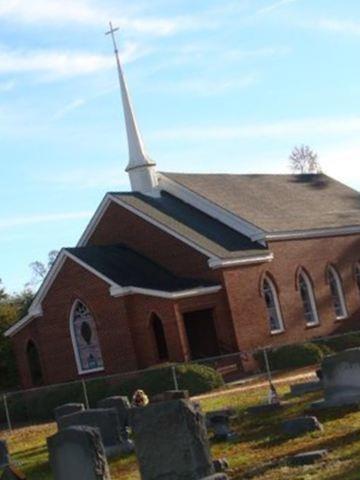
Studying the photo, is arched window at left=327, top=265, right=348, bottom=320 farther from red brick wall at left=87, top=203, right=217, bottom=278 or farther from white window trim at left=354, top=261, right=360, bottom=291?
red brick wall at left=87, top=203, right=217, bottom=278

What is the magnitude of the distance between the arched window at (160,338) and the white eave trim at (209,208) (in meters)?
5.55

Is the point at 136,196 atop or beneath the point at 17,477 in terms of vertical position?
atop

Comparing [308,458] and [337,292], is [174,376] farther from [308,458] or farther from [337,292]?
[337,292]

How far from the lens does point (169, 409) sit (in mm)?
12945

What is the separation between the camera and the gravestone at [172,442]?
12.8 m

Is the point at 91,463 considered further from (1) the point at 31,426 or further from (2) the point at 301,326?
(2) the point at 301,326

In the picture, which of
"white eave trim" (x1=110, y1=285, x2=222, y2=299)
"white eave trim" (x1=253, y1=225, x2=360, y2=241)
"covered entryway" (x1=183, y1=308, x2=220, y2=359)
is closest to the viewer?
"white eave trim" (x1=110, y1=285, x2=222, y2=299)

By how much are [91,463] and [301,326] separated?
28927 millimetres

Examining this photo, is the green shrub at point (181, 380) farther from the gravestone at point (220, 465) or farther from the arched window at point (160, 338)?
the gravestone at point (220, 465)

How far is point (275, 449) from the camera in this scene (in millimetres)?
15453

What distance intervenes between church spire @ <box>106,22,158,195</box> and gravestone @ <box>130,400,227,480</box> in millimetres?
29208

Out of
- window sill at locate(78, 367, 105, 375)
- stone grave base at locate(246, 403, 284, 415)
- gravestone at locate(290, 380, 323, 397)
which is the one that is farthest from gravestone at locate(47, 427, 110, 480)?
window sill at locate(78, 367, 105, 375)

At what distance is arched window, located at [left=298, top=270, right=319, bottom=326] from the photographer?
4169cm

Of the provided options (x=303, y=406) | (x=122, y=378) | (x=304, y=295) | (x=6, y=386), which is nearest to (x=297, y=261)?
(x=304, y=295)
